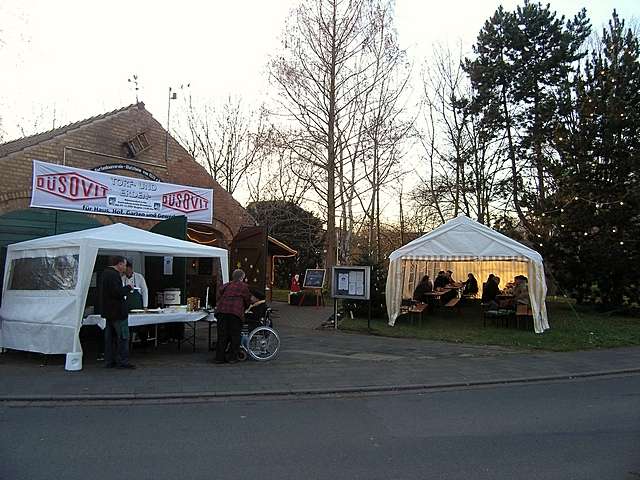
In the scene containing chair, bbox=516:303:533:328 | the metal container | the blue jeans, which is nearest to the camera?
the blue jeans

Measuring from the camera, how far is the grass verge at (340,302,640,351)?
13523 millimetres

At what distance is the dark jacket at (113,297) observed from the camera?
9.19 meters

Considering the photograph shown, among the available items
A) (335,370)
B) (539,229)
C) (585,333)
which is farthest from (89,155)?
(539,229)

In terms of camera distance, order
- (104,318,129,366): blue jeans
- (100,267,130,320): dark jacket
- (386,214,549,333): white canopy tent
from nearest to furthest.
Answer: (100,267,130,320): dark jacket → (104,318,129,366): blue jeans → (386,214,549,333): white canopy tent

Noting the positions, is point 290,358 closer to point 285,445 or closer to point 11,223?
point 285,445

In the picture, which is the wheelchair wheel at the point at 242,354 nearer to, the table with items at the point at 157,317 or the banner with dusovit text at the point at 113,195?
the table with items at the point at 157,317

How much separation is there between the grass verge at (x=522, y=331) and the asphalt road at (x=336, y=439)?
5500mm

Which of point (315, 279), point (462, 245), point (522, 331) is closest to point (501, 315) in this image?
point (522, 331)

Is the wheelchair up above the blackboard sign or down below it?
below

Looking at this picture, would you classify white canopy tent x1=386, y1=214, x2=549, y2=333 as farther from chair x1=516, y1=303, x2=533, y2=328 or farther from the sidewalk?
the sidewalk

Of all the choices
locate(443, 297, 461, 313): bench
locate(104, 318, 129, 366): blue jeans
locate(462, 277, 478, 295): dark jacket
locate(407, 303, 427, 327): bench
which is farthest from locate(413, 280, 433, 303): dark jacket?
locate(104, 318, 129, 366): blue jeans

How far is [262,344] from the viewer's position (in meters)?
10.5

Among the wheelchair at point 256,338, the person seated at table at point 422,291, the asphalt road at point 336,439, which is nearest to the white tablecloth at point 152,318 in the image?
the wheelchair at point 256,338

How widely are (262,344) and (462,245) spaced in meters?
7.97
